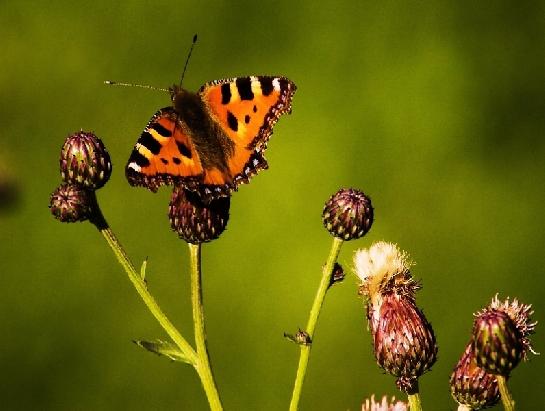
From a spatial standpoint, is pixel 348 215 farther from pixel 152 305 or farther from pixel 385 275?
pixel 152 305

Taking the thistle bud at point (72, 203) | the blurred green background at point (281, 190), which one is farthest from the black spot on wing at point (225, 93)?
the blurred green background at point (281, 190)

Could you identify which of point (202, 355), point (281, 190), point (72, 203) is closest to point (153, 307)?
point (202, 355)

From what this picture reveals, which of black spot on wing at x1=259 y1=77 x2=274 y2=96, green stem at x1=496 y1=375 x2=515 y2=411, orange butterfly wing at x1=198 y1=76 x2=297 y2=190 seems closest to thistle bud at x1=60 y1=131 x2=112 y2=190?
orange butterfly wing at x1=198 y1=76 x2=297 y2=190

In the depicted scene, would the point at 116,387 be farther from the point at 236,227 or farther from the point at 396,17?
the point at 396,17

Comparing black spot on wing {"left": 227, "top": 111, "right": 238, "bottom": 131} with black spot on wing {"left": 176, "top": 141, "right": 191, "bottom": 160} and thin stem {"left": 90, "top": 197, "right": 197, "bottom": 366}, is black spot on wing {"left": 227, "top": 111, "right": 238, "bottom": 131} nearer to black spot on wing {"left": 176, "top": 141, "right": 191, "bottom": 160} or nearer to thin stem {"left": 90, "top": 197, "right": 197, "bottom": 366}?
black spot on wing {"left": 176, "top": 141, "right": 191, "bottom": 160}

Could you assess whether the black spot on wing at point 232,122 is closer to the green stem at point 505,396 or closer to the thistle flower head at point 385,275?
the thistle flower head at point 385,275

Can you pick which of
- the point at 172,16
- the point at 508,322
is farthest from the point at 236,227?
the point at 508,322
